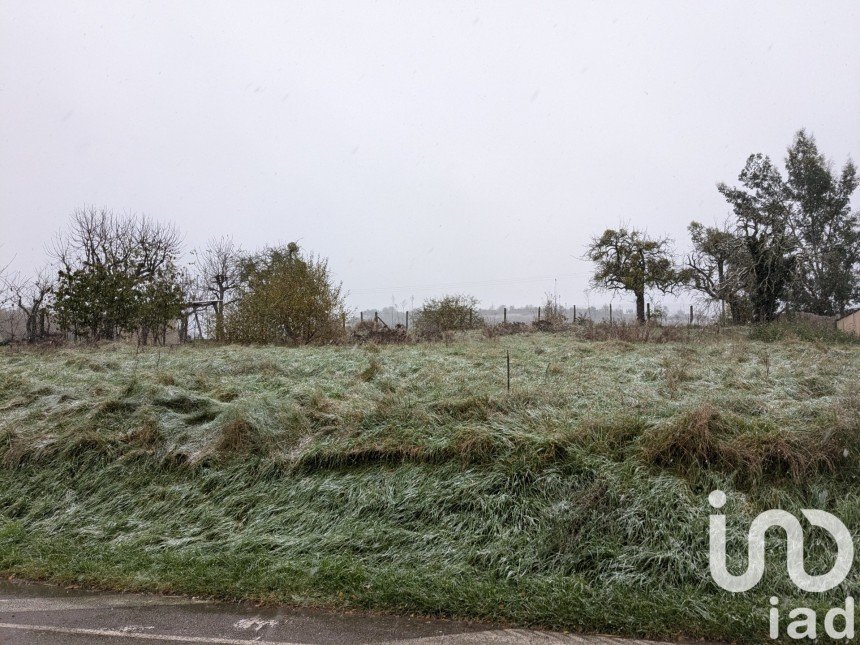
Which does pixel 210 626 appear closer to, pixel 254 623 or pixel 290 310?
pixel 254 623

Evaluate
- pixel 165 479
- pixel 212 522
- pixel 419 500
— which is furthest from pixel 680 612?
pixel 165 479

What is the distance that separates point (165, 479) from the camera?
17.2 feet

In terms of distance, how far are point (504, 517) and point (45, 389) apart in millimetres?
6699

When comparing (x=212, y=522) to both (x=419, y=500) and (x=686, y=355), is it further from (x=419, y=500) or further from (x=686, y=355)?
(x=686, y=355)

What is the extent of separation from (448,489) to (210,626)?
1.98 m

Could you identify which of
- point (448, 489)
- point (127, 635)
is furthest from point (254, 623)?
point (448, 489)

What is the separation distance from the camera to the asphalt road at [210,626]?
312cm

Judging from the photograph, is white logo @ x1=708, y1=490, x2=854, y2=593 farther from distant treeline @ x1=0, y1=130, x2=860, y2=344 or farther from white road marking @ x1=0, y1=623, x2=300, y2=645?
distant treeline @ x1=0, y1=130, x2=860, y2=344

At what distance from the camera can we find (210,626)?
10.8 ft

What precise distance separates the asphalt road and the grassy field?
0.45 feet

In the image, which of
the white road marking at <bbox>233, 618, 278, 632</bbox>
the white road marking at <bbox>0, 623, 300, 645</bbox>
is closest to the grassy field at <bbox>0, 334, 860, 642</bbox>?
the white road marking at <bbox>233, 618, 278, 632</bbox>

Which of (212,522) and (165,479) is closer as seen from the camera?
(212,522)

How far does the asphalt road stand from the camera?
3.12m

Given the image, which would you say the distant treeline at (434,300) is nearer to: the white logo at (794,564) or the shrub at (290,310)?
the shrub at (290,310)
